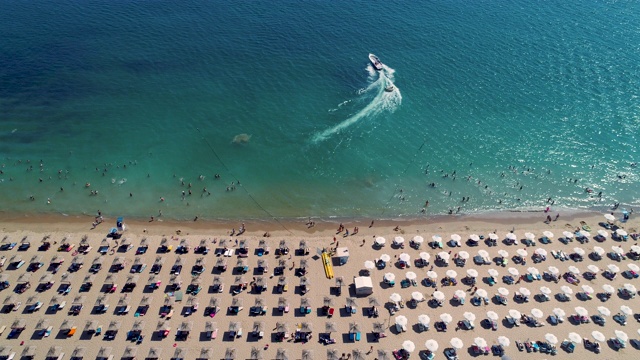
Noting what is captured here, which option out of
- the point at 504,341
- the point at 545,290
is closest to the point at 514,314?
the point at 504,341

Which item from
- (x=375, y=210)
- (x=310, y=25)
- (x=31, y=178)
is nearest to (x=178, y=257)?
(x=375, y=210)

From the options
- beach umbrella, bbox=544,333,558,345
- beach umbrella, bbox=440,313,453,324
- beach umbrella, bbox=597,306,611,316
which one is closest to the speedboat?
beach umbrella, bbox=440,313,453,324

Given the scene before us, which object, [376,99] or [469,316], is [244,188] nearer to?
[376,99]

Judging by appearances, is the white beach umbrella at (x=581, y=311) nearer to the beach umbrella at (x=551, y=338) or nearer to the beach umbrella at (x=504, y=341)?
the beach umbrella at (x=551, y=338)

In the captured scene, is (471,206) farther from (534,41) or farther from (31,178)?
(31,178)

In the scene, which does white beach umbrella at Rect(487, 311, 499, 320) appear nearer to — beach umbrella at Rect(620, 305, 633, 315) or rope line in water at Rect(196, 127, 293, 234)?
beach umbrella at Rect(620, 305, 633, 315)

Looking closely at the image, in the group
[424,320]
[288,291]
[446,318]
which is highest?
[446,318]
